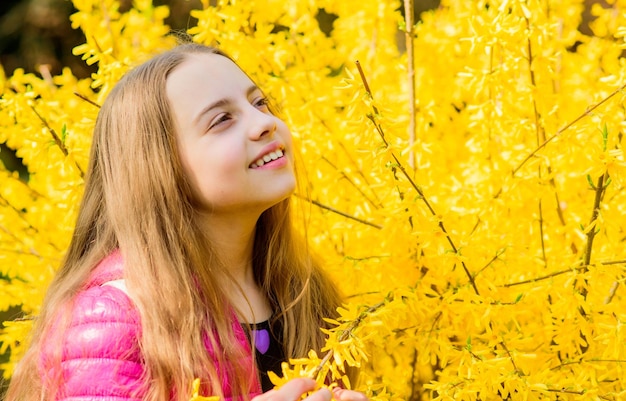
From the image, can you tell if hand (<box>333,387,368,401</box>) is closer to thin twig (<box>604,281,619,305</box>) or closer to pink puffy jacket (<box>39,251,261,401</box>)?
pink puffy jacket (<box>39,251,261,401</box>)

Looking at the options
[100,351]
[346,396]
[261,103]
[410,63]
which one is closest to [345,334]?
[346,396]

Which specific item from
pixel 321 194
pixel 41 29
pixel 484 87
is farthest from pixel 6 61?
pixel 484 87

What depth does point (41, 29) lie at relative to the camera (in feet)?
22.8

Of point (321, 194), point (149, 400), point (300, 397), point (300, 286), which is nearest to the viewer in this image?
point (300, 397)

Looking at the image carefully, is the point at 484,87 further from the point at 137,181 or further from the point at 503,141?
the point at 137,181

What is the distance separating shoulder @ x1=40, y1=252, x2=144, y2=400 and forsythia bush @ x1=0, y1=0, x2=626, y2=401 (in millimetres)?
324

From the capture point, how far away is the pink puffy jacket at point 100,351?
1378mm

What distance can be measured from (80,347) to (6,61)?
6448 mm

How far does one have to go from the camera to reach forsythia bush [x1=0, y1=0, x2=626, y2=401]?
5.18 feet

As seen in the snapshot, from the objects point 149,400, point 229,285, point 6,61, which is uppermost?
point 6,61

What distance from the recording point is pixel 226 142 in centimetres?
152

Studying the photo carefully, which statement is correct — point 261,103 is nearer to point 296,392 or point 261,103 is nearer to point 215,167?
point 215,167

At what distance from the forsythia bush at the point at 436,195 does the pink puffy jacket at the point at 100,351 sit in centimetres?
32


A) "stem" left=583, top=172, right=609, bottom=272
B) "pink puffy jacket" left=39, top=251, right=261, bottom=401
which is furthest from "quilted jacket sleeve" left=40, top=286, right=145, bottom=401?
"stem" left=583, top=172, right=609, bottom=272
